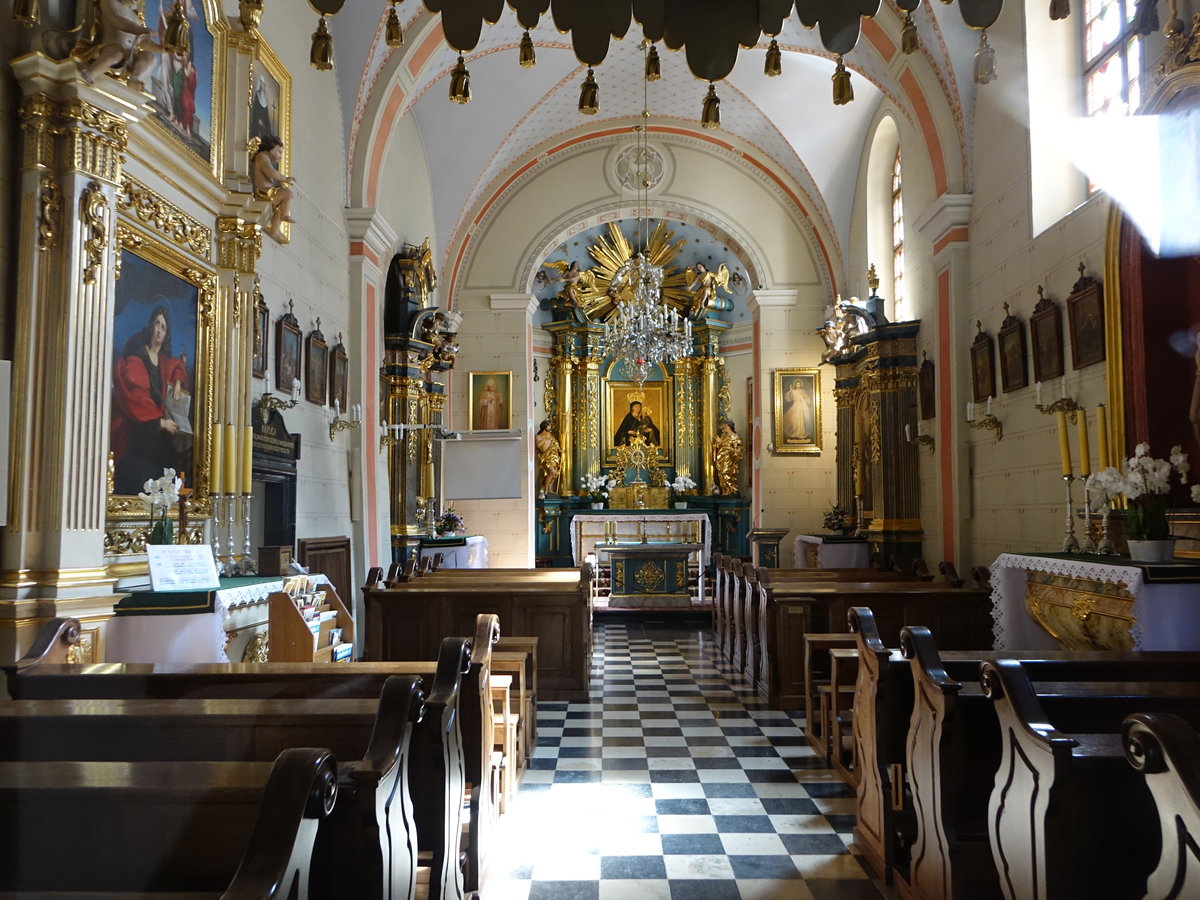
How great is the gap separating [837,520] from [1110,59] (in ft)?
22.7

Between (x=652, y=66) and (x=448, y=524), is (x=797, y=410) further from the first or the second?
(x=652, y=66)

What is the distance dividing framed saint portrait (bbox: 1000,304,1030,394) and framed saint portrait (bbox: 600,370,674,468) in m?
10.2

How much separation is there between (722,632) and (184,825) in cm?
847

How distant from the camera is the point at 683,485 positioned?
1719cm

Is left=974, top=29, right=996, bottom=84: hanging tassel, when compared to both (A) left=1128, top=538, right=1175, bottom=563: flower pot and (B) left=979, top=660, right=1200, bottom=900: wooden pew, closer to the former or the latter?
(A) left=1128, top=538, right=1175, bottom=563: flower pot

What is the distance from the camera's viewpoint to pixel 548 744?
239 inches

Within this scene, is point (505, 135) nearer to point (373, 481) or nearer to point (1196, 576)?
point (373, 481)

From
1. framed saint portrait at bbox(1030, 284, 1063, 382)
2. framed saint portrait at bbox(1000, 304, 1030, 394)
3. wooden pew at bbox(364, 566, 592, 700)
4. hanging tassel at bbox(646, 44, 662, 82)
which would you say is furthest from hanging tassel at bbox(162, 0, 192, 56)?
framed saint portrait at bbox(1000, 304, 1030, 394)

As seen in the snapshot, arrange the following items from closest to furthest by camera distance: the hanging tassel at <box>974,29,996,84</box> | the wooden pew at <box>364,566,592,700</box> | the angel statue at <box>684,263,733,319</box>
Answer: the hanging tassel at <box>974,29,996,84</box> → the wooden pew at <box>364,566,592,700</box> → the angel statue at <box>684,263,733,319</box>

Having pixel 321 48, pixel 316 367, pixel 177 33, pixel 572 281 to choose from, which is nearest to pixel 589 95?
pixel 321 48

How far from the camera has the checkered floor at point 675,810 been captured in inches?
149

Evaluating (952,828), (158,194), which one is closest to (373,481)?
(158,194)

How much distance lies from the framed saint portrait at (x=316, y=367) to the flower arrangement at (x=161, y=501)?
2.92 m

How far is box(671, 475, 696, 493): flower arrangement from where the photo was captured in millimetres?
17109
